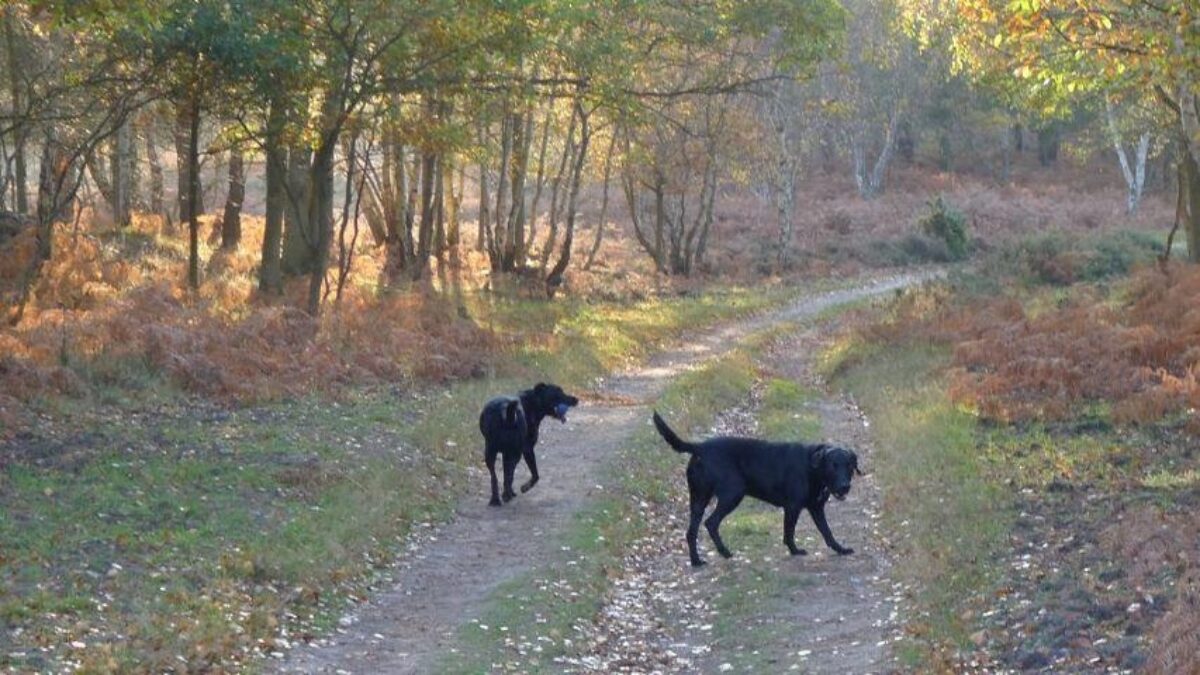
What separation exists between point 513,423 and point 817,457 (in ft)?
13.4

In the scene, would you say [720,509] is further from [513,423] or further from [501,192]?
[501,192]

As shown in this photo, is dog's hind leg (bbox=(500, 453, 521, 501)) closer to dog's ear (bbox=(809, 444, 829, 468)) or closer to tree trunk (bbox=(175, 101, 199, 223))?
dog's ear (bbox=(809, 444, 829, 468))

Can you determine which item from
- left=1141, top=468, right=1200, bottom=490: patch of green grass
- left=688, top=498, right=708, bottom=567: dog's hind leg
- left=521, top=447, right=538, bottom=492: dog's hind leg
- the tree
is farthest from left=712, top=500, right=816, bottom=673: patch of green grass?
the tree

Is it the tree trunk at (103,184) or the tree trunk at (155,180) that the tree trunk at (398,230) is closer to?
the tree trunk at (155,180)

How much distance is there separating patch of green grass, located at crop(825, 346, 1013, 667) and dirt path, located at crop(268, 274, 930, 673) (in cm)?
114

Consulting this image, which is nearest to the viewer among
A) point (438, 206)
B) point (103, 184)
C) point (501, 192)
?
point (103, 184)

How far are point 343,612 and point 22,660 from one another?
335 cm

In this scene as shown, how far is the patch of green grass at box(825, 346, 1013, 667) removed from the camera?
1195 centimetres

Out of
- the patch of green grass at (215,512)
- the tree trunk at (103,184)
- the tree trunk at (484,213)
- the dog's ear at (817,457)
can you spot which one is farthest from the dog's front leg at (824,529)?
the tree trunk at (103,184)

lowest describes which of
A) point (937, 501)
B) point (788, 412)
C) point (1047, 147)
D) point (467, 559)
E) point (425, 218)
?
point (467, 559)

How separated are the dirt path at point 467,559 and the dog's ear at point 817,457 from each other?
1.65m

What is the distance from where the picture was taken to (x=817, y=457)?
14.0m

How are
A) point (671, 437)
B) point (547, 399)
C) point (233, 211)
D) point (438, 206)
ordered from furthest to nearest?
point (438, 206) < point (233, 211) < point (547, 399) < point (671, 437)

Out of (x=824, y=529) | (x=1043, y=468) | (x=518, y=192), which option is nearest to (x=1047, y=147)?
(x=518, y=192)
